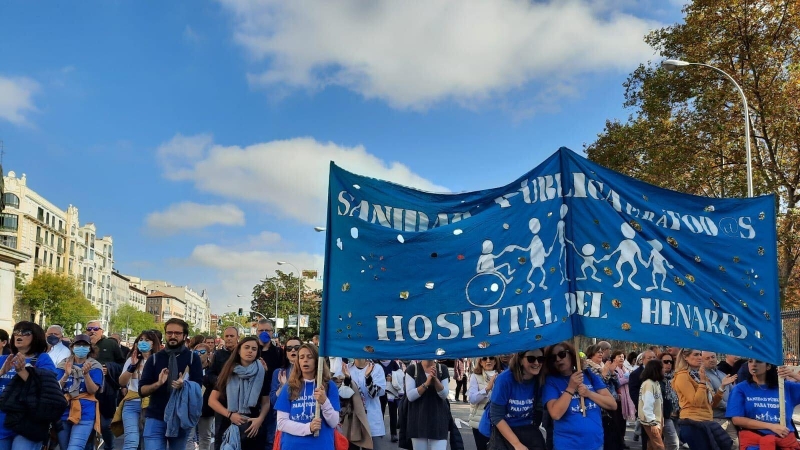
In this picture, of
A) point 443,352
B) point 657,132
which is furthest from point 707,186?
point 443,352

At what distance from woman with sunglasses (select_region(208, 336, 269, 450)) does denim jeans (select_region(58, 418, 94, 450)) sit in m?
1.78

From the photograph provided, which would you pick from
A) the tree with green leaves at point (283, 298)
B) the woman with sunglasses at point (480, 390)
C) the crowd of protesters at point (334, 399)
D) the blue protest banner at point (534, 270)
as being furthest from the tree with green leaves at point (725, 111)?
→ the tree with green leaves at point (283, 298)

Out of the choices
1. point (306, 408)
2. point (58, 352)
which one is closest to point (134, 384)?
point (58, 352)

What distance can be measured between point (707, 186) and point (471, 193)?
22666mm

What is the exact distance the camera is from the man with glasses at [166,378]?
26.4 ft

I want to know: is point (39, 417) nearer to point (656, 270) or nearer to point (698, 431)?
point (656, 270)

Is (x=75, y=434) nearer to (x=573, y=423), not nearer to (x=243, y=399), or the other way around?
(x=243, y=399)

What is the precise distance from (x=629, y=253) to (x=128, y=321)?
138814mm

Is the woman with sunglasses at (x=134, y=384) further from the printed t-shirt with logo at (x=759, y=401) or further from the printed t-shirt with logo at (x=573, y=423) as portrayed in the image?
the printed t-shirt with logo at (x=759, y=401)

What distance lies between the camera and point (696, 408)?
8.72 m

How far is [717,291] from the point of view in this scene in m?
5.85

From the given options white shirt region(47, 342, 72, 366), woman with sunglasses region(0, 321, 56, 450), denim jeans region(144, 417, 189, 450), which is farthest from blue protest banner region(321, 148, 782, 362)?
white shirt region(47, 342, 72, 366)

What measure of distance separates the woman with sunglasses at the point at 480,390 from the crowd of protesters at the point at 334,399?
0.08 ft

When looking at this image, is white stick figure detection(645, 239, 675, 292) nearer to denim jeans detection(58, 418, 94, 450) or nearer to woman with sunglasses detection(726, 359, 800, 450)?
woman with sunglasses detection(726, 359, 800, 450)
